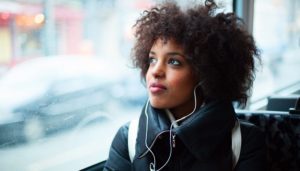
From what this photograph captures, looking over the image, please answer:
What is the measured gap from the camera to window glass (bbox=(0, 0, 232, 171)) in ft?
3.55

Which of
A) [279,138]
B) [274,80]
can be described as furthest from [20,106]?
[274,80]

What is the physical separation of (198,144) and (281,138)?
47 cm

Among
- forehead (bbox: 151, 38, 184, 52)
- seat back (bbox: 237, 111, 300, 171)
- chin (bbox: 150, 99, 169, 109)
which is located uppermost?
forehead (bbox: 151, 38, 184, 52)

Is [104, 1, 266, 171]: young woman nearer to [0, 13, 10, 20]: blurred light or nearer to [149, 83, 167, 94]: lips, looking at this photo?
[149, 83, 167, 94]: lips

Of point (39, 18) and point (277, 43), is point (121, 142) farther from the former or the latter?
point (277, 43)

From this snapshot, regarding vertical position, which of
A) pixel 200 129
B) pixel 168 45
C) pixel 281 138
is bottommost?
pixel 281 138

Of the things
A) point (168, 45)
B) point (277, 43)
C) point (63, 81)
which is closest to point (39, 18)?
point (63, 81)

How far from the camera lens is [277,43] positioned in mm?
3156

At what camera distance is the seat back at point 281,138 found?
1.26 meters

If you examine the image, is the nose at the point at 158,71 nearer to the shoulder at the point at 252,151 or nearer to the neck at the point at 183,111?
the neck at the point at 183,111

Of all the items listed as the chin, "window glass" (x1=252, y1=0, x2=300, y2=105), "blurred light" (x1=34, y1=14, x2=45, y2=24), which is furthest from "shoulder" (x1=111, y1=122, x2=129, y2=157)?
"window glass" (x1=252, y1=0, x2=300, y2=105)

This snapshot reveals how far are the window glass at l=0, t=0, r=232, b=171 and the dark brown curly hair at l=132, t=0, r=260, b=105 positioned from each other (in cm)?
12

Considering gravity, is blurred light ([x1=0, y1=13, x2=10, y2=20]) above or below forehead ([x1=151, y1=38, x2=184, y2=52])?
above

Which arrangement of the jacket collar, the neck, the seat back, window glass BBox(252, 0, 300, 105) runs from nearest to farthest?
1. the jacket collar
2. the neck
3. the seat back
4. window glass BBox(252, 0, 300, 105)
